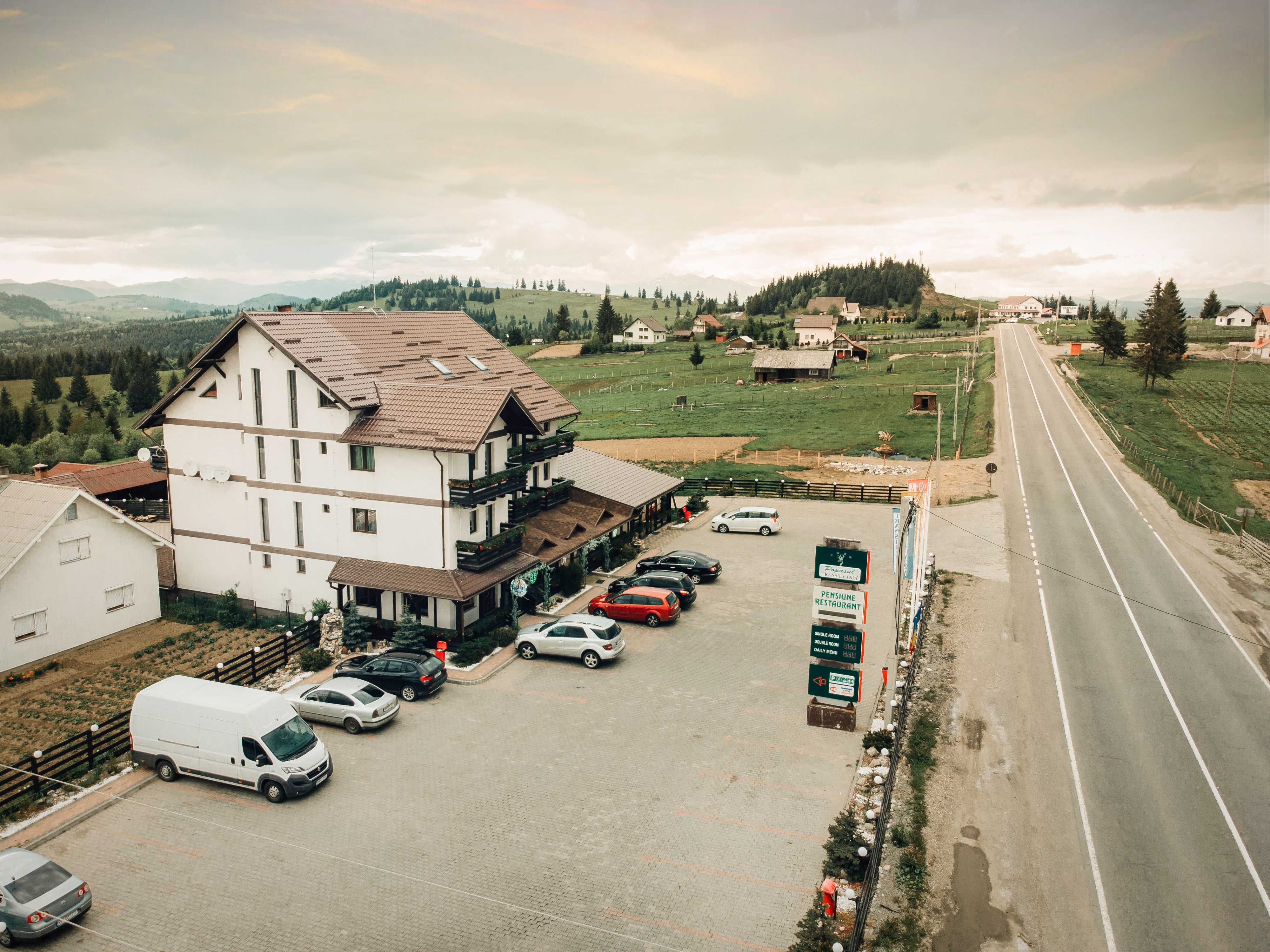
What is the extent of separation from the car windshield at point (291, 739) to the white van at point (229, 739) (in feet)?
0.06

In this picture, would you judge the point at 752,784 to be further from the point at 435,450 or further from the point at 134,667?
the point at 134,667

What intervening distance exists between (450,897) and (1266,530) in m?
51.3

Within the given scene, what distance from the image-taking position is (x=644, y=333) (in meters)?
193

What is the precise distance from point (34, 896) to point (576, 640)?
17107 millimetres

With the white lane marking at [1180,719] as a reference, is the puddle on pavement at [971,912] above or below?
below

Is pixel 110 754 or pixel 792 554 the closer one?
pixel 110 754

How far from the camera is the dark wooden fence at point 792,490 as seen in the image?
56.7 m

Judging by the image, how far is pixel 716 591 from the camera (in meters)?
37.8

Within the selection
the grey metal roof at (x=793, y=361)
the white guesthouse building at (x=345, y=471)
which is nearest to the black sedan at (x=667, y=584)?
the white guesthouse building at (x=345, y=471)

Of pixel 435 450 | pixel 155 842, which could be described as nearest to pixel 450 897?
pixel 155 842

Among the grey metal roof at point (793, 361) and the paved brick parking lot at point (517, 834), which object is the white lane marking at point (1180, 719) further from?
the grey metal roof at point (793, 361)

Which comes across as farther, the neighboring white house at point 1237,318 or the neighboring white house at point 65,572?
the neighboring white house at point 1237,318

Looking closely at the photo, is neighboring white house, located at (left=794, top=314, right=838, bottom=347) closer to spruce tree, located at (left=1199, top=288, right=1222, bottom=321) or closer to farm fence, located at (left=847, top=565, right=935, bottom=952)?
spruce tree, located at (left=1199, top=288, right=1222, bottom=321)

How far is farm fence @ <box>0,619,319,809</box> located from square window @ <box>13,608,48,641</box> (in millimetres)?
6616
